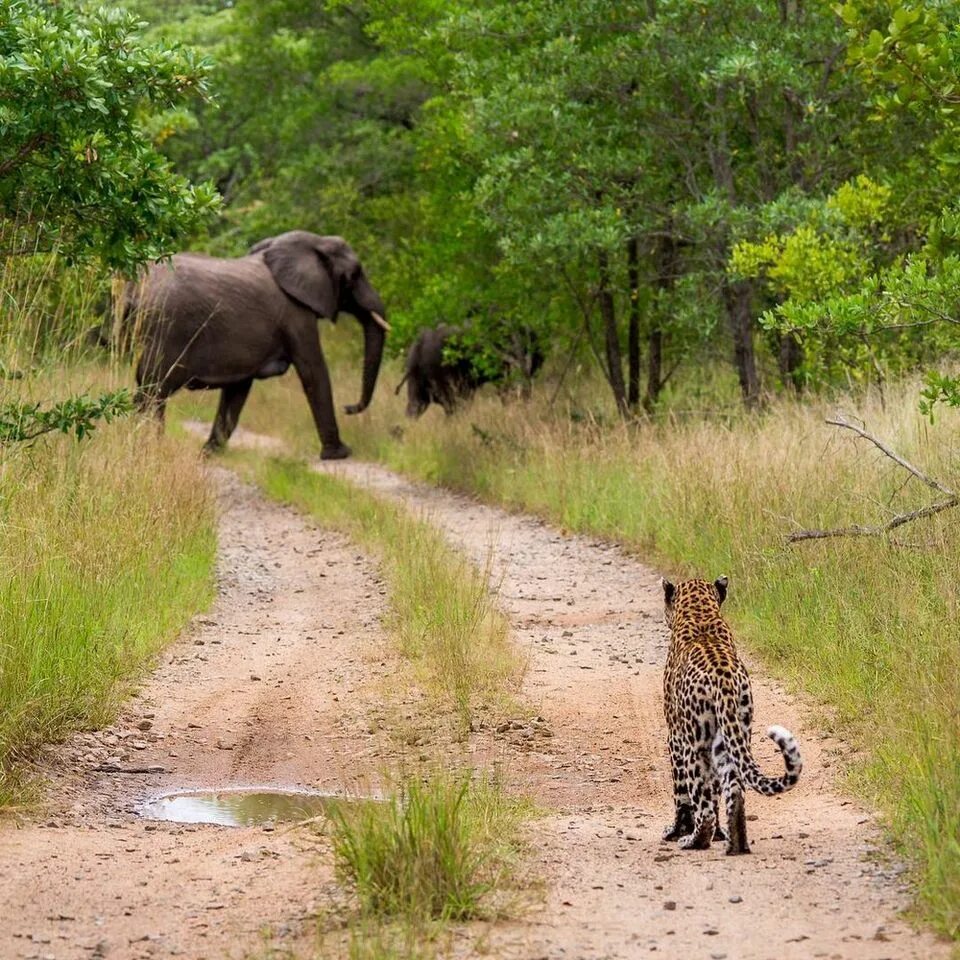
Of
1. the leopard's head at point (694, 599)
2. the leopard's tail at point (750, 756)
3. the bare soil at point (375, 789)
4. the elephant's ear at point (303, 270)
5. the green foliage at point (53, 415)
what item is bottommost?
the bare soil at point (375, 789)

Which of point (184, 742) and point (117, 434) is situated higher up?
point (117, 434)

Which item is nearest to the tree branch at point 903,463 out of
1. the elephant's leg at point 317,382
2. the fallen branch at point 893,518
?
the fallen branch at point 893,518

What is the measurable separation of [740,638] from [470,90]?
30.9 ft

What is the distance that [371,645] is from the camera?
10039 mm

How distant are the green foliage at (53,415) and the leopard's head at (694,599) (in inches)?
151

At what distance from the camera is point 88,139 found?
348 inches

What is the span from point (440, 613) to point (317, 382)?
1152 cm

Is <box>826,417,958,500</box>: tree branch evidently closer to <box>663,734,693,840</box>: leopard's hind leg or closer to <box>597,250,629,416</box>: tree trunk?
<box>663,734,693,840</box>: leopard's hind leg

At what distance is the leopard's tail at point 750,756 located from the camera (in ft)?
18.5

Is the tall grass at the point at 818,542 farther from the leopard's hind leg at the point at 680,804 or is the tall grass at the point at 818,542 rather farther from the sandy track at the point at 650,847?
the leopard's hind leg at the point at 680,804

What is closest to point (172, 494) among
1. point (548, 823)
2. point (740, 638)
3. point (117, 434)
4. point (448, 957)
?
point (117, 434)

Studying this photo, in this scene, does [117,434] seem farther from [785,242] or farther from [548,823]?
[548,823]

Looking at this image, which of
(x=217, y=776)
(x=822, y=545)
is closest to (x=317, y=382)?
(x=822, y=545)

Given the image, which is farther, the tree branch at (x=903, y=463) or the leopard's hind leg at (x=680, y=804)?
the tree branch at (x=903, y=463)
